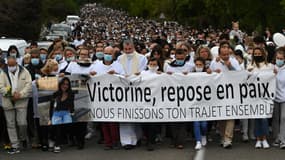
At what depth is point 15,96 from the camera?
35.3 feet

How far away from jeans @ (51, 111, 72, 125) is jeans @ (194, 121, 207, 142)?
7.58 feet

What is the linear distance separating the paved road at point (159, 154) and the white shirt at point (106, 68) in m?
1.45

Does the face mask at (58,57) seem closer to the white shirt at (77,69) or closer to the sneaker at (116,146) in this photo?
the white shirt at (77,69)

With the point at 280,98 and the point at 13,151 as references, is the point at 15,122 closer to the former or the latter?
the point at 13,151

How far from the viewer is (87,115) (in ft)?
36.6

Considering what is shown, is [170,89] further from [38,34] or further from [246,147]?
[38,34]

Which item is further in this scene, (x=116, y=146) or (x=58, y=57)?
(x=58, y=57)

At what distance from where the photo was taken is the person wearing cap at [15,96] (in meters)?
10.8

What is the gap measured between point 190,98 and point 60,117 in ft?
7.87

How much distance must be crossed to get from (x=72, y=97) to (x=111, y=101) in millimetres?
730

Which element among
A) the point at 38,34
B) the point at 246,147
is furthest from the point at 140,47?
the point at 38,34

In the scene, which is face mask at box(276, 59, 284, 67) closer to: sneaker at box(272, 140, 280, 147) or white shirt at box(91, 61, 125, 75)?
sneaker at box(272, 140, 280, 147)

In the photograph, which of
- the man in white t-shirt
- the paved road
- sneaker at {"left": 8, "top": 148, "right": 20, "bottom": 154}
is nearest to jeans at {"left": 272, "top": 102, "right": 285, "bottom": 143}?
the paved road

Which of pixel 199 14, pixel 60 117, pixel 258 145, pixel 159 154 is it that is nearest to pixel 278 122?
pixel 258 145
